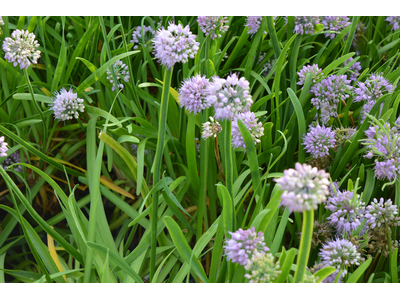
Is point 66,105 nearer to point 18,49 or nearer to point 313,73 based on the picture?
point 18,49

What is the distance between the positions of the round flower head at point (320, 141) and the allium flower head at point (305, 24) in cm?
49

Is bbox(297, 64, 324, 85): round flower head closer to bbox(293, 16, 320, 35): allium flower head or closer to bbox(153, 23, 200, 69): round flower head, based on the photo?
bbox(293, 16, 320, 35): allium flower head

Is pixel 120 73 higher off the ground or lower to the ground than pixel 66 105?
higher

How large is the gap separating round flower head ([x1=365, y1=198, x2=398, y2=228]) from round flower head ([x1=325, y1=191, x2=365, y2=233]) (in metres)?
0.02

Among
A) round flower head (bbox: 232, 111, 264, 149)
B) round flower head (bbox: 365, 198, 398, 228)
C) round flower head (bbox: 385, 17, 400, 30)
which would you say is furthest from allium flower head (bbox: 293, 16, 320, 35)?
round flower head (bbox: 365, 198, 398, 228)

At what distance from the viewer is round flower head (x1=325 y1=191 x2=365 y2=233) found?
40.4 inches

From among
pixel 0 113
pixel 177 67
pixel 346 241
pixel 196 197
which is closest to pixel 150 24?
pixel 177 67

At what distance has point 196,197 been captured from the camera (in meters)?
1.33

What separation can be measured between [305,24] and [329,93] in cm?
35

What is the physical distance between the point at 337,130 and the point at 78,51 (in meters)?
1.13

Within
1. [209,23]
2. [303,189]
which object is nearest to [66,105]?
[209,23]

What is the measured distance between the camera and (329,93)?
134 centimetres

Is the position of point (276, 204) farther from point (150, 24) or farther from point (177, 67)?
point (150, 24)

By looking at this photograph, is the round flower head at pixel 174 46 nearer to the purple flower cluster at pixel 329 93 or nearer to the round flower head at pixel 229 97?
the round flower head at pixel 229 97
